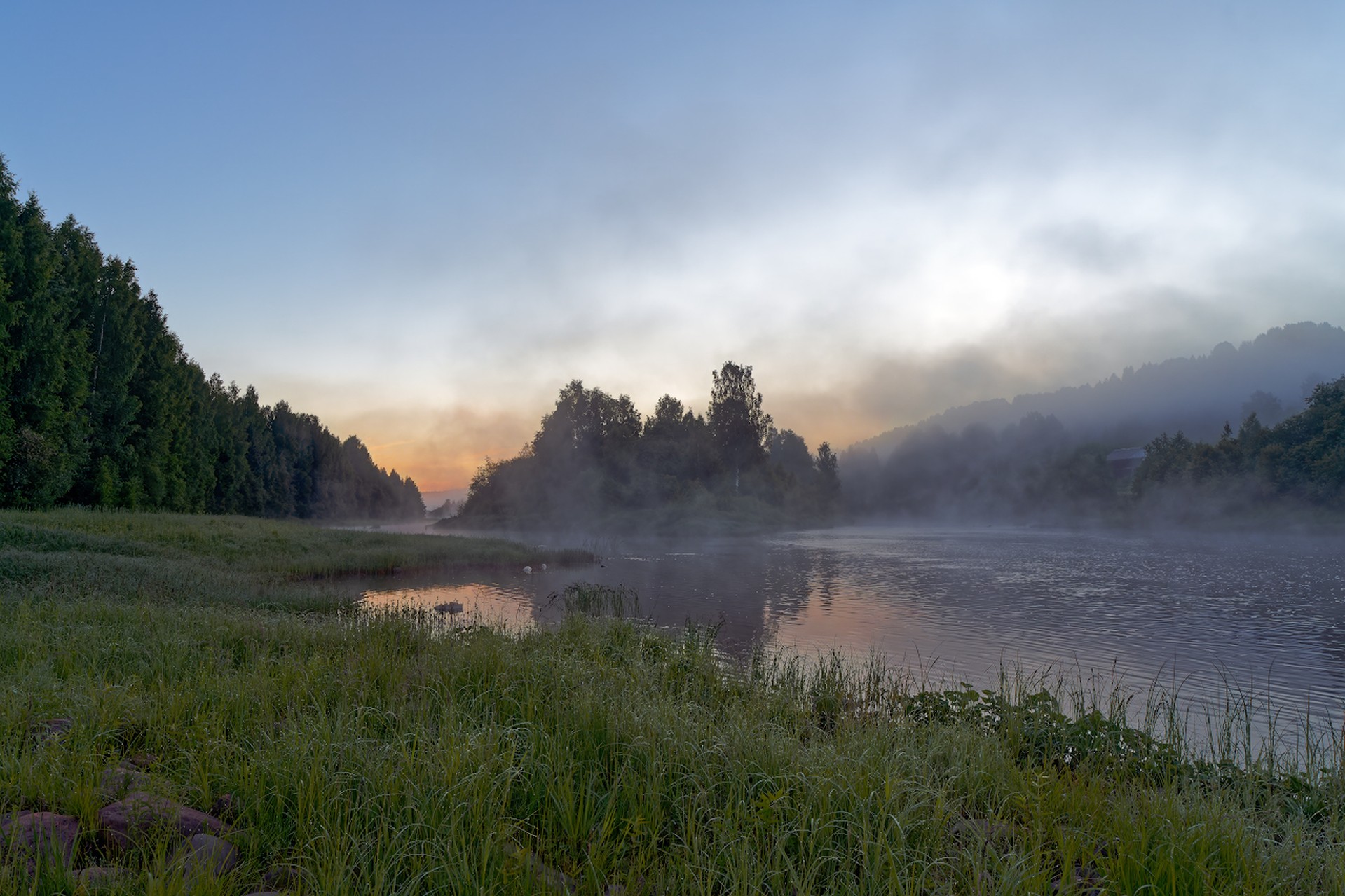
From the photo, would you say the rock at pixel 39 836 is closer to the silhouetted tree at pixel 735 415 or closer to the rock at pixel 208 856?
the rock at pixel 208 856

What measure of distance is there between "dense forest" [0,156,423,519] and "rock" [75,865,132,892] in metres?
37.6

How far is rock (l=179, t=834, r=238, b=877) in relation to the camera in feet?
10.3

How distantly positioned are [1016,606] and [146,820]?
21734 mm

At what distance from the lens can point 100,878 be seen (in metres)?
3.12

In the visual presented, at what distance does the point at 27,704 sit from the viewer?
513 centimetres

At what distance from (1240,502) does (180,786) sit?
310ft

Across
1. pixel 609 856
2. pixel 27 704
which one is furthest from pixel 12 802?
pixel 609 856

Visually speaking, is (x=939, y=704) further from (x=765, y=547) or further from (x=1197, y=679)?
(x=765, y=547)

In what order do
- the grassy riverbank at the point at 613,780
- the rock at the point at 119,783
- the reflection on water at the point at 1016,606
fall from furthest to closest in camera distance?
1. the reflection on water at the point at 1016,606
2. the rock at the point at 119,783
3. the grassy riverbank at the point at 613,780

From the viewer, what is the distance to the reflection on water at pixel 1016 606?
13.0 meters

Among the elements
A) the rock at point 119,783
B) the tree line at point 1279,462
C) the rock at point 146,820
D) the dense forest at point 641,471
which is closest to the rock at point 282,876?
the rock at point 146,820

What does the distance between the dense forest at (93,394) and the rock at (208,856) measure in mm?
37542

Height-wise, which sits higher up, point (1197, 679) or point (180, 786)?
point (180, 786)

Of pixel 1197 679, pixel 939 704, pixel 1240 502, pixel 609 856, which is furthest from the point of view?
pixel 1240 502
